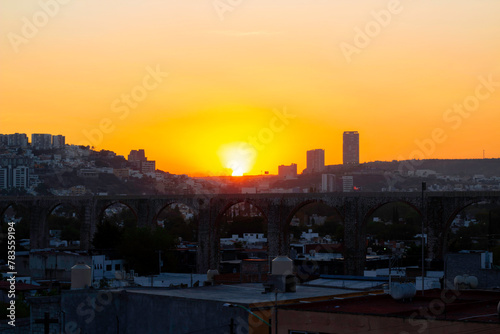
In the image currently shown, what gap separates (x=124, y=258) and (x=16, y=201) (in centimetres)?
3135

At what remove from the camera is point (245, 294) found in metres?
18.8

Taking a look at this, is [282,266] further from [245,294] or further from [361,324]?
[361,324]

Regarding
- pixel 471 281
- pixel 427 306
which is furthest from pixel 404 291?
pixel 471 281

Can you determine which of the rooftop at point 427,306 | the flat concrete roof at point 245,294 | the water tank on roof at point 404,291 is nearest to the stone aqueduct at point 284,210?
the flat concrete roof at point 245,294

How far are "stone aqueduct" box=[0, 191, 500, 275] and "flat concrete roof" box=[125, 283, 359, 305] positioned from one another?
949 inches

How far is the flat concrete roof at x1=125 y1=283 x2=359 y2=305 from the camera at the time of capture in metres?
17.2

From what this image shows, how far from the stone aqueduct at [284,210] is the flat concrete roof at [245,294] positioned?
79.1 ft

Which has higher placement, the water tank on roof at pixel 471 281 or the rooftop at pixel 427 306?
the water tank on roof at pixel 471 281

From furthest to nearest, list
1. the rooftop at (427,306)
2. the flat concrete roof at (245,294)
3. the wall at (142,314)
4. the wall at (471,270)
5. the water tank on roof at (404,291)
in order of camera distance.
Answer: the wall at (471,270) → the flat concrete roof at (245,294) → the wall at (142,314) → the water tank on roof at (404,291) → the rooftop at (427,306)

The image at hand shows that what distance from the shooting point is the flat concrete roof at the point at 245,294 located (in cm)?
1725

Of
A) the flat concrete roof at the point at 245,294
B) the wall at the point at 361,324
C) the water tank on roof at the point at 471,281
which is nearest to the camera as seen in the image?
the wall at the point at 361,324

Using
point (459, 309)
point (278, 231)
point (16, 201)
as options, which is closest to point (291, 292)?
point (459, 309)

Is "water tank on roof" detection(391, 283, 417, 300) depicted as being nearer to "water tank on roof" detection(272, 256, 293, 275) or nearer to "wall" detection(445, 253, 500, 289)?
"water tank on roof" detection(272, 256, 293, 275)

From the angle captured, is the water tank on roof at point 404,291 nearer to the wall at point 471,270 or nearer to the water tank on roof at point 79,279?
the wall at point 471,270
